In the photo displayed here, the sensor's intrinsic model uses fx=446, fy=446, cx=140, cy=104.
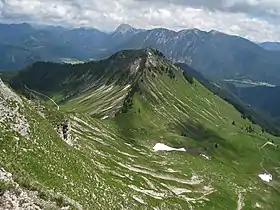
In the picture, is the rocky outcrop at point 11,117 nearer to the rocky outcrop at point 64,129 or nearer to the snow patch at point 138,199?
the rocky outcrop at point 64,129

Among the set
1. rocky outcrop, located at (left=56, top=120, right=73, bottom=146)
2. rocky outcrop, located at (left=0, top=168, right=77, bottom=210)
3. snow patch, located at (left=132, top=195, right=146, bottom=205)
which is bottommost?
snow patch, located at (left=132, top=195, right=146, bottom=205)

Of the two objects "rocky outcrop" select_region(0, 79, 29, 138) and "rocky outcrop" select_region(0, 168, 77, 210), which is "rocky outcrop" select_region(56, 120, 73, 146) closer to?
"rocky outcrop" select_region(0, 79, 29, 138)

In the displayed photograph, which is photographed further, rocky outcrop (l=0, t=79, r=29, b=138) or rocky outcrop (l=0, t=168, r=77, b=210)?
rocky outcrop (l=0, t=79, r=29, b=138)

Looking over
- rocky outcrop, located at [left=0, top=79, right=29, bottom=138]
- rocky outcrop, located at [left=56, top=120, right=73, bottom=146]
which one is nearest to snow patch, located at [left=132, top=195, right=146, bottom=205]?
rocky outcrop, located at [left=56, top=120, right=73, bottom=146]

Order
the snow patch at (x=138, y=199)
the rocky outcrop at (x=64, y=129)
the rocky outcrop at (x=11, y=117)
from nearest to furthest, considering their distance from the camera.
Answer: the rocky outcrop at (x=11, y=117) → the snow patch at (x=138, y=199) → the rocky outcrop at (x=64, y=129)

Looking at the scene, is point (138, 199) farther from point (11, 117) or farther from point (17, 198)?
point (17, 198)

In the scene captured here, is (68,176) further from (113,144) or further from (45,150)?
(113,144)

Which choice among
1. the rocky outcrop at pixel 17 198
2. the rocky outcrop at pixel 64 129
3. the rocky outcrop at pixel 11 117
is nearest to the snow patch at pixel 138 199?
the rocky outcrop at pixel 64 129

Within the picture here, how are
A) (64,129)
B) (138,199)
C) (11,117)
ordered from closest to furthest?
(11,117) < (138,199) < (64,129)

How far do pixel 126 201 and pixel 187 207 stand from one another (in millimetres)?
43278

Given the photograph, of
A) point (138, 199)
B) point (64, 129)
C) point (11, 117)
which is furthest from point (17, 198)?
point (64, 129)

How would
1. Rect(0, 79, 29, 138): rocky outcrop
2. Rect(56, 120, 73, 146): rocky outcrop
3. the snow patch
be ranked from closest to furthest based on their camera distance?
Rect(0, 79, 29, 138): rocky outcrop
the snow patch
Rect(56, 120, 73, 146): rocky outcrop

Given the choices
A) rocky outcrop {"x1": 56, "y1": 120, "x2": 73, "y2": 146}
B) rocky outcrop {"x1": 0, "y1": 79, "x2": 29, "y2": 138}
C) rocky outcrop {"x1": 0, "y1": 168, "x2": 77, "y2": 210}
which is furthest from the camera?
rocky outcrop {"x1": 56, "y1": 120, "x2": 73, "y2": 146}

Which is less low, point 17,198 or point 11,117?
point 11,117
